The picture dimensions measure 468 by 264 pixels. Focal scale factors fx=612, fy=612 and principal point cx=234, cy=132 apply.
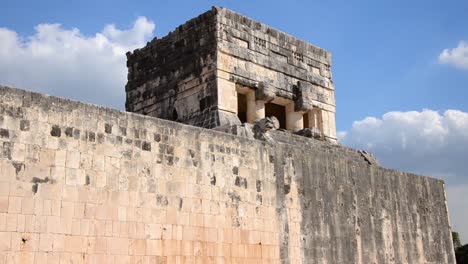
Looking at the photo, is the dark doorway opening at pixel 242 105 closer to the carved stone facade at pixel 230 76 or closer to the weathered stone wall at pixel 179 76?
the carved stone facade at pixel 230 76

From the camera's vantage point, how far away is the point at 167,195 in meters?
9.33

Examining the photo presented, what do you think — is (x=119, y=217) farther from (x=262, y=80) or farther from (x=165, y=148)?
(x=262, y=80)

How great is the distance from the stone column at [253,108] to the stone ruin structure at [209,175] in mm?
38

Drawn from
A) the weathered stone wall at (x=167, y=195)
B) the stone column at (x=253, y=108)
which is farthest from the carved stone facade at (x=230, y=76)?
the weathered stone wall at (x=167, y=195)

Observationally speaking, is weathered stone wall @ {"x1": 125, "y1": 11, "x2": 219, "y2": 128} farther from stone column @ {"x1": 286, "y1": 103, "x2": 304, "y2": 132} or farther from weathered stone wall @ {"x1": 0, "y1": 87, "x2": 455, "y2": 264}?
stone column @ {"x1": 286, "y1": 103, "x2": 304, "y2": 132}

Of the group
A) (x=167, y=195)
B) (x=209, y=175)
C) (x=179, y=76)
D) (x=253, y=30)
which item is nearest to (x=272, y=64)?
(x=253, y=30)

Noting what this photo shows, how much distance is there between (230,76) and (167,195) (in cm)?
539

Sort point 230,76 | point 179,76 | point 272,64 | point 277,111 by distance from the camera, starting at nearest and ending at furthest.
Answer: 1. point 230,76
2. point 179,76
3. point 272,64
4. point 277,111

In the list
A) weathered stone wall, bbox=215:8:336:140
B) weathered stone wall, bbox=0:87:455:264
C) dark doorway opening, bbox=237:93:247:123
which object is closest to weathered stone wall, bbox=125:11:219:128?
weathered stone wall, bbox=215:8:336:140

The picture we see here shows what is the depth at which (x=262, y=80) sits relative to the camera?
14828mm

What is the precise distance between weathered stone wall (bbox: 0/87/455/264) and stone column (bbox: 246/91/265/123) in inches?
53.1

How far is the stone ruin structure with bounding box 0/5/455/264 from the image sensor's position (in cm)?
800

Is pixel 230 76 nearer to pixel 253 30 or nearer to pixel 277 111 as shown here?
pixel 253 30

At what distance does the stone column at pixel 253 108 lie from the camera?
14.6 m
